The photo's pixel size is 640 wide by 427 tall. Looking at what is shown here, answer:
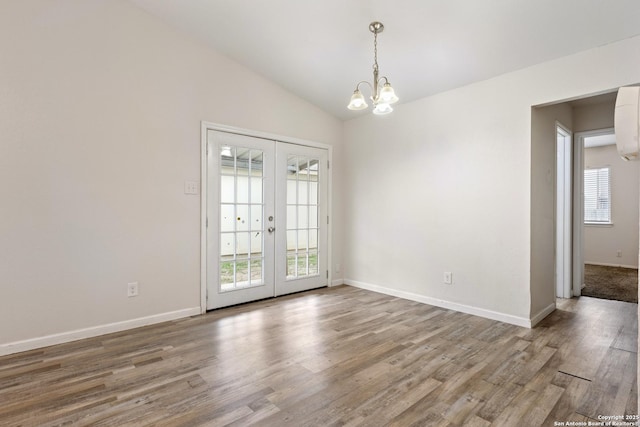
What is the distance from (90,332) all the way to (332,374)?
2225 mm

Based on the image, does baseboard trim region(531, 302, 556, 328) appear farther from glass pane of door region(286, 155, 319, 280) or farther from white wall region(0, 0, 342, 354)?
white wall region(0, 0, 342, 354)

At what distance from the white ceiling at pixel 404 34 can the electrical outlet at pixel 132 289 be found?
2.62 metres

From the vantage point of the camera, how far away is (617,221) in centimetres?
643

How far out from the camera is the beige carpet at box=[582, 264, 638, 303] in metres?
4.30

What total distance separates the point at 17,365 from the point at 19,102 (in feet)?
6.59

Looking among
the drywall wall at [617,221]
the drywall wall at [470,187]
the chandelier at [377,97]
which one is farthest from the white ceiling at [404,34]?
the drywall wall at [617,221]

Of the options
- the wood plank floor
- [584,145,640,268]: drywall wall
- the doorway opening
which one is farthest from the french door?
[584,145,640,268]: drywall wall

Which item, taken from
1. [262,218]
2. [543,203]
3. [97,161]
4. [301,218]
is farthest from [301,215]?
[543,203]

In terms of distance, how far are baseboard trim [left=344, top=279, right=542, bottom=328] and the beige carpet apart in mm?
2015

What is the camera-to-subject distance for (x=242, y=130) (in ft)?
12.6

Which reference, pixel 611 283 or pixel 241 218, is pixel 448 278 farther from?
pixel 611 283

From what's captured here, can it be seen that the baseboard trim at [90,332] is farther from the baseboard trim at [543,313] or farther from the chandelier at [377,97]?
the baseboard trim at [543,313]

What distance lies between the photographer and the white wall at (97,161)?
8.54 ft

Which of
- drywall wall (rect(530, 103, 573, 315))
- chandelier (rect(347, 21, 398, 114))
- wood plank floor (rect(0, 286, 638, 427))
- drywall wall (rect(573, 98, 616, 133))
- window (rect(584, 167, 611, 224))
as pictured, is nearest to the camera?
wood plank floor (rect(0, 286, 638, 427))
